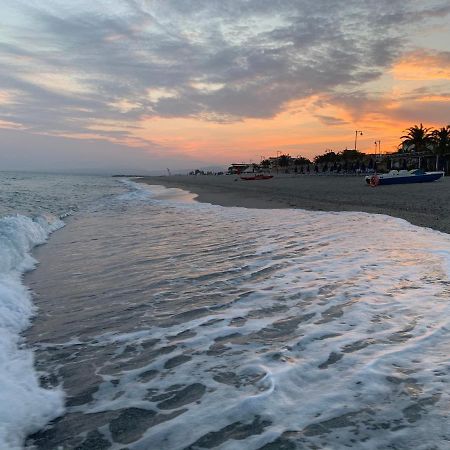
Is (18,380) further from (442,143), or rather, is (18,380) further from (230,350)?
(442,143)

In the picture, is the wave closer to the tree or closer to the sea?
the sea

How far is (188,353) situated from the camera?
14.1ft

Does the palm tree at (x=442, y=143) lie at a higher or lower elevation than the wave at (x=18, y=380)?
higher

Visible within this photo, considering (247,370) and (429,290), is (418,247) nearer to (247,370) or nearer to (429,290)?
(429,290)

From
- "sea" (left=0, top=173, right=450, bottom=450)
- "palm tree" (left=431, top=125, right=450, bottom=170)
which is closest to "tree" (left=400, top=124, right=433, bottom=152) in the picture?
"palm tree" (left=431, top=125, right=450, bottom=170)

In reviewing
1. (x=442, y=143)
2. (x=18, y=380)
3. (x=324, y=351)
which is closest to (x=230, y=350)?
(x=324, y=351)

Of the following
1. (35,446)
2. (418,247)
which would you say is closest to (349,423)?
(35,446)

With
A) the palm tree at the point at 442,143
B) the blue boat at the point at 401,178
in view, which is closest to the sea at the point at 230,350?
the blue boat at the point at 401,178

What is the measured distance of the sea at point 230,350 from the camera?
2957mm

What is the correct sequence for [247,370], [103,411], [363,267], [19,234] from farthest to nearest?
[19,234] → [363,267] → [247,370] → [103,411]

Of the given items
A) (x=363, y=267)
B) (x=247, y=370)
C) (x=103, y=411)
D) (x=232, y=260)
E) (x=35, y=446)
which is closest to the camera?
(x=35, y=446)

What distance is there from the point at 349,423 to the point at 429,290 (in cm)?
366

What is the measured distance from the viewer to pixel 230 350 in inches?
170

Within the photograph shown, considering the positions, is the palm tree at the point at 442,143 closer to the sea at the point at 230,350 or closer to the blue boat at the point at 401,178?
the blue boat at the point at 401,178
